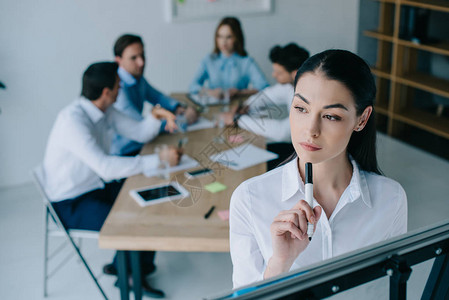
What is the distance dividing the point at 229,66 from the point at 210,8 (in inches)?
28.6

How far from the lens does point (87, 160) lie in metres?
2.60

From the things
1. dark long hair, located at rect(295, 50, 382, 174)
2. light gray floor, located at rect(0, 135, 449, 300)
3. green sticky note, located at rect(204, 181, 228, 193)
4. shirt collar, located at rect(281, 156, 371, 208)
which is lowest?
light gray floor, located at rect(0, 135, 449, 300)

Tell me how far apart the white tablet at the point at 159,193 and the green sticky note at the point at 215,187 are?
99mm

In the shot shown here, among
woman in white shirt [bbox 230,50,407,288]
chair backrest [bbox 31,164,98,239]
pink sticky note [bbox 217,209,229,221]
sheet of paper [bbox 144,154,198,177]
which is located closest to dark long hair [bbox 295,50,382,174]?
woman in white shirt [bbox 230,50,407,288]

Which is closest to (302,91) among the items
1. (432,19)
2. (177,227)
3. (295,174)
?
(295,174)

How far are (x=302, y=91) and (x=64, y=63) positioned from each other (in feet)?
11.6

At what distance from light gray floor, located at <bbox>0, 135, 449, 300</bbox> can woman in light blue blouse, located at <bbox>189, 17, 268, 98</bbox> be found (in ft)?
4.69

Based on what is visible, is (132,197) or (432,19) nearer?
(132,197)

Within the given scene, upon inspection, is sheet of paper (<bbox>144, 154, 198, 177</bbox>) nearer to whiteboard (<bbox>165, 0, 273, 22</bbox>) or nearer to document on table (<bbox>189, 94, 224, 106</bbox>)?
document on table (<bbox>189, 94, 224, 106</bbox>)

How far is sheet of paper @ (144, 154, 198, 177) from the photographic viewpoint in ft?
8.33

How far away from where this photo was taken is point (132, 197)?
2.27 meters

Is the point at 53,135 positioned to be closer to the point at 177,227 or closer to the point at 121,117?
the point at 121,117

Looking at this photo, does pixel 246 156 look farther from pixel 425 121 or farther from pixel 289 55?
pixel 425 121

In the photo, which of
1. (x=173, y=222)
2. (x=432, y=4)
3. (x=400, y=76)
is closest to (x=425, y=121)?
(x=400, y=76)
